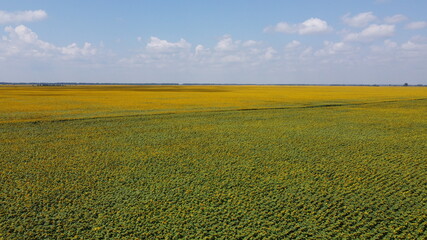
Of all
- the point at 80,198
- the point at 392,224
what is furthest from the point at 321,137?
the point at 80,198

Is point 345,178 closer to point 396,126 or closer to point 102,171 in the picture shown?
point 102,171

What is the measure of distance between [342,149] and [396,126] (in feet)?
28.6

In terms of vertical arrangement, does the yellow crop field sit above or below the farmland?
above

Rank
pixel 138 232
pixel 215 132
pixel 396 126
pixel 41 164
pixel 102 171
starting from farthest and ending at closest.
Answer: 1. pixel 396 126
2. pixel 215 132
3. pixel 41 164
4. pixel 102 171
5. pixel 138 232

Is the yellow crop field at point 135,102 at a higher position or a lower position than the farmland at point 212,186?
higher

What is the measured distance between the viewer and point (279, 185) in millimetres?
7801

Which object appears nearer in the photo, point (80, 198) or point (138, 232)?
point (138, 232)

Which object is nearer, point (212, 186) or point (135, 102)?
point (212, 186)

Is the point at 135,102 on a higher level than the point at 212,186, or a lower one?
higher

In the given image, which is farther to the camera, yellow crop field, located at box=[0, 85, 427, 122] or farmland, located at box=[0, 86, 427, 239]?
→ yellow crop field, located at box=[0, 85, 427, 122]

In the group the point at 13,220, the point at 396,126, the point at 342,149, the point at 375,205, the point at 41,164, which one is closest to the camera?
the point at 13,220

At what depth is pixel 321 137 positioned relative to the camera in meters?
14.4

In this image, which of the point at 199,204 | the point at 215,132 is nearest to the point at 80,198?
the point at 199,204

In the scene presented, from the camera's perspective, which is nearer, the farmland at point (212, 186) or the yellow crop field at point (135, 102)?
the farmland at point (212, 186)
